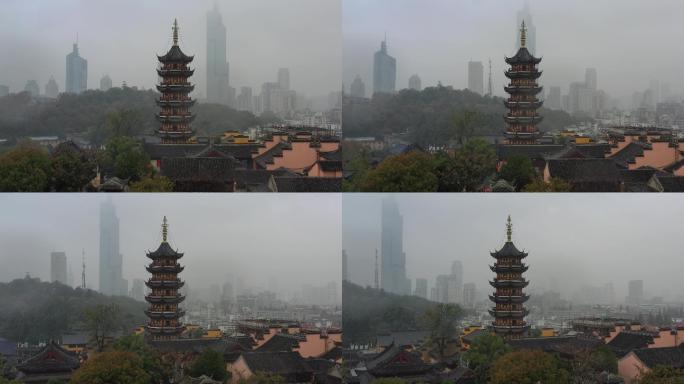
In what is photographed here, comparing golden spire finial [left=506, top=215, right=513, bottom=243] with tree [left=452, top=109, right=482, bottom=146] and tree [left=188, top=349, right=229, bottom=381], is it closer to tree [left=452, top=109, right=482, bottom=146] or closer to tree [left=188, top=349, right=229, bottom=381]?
tree [left=452, top=109, right=482, bottom=146]

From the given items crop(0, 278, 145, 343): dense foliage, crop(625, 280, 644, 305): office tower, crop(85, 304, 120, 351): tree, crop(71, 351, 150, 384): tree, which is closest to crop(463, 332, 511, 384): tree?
crop(625, 280, 644, 305): office tower

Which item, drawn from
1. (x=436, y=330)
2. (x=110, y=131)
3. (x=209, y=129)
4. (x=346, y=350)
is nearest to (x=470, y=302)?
(x=436, y=330)

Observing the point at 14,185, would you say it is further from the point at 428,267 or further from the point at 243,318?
the point at 428,267

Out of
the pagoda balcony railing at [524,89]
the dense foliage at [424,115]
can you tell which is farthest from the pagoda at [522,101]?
the dense foliage at [424,115]

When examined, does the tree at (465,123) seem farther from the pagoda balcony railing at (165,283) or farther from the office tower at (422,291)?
the pagoda balcony railing at (165,283)

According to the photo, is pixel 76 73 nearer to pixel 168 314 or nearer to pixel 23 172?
pixel 23 172

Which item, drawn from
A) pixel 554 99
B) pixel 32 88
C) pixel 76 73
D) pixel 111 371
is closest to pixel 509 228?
pixel 554 99
